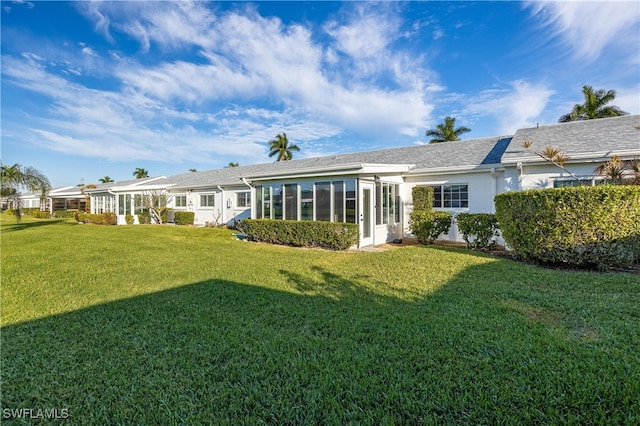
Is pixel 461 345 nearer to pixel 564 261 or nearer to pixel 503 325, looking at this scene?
pixel 503 325

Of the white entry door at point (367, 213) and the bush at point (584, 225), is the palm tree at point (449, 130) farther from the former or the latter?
the bush at point (584, 225)

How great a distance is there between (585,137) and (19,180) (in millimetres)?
31789

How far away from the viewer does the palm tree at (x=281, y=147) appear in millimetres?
42750

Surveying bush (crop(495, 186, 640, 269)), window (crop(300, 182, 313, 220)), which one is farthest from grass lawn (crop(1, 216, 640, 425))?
window (crop(300, 182, 313, 220))

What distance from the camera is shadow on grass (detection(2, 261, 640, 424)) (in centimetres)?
258

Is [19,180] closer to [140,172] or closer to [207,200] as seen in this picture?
[207,200]

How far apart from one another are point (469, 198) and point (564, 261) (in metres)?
6.01

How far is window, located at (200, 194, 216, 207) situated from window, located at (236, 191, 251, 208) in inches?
112

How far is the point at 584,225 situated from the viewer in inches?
282

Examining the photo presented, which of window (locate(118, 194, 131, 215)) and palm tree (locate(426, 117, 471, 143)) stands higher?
palm tree (locate(426, 117, 471, 143))

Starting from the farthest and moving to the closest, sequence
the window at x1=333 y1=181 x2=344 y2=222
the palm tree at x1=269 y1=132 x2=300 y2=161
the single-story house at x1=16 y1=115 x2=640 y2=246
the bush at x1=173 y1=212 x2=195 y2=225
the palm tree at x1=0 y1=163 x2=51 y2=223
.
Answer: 1. the palm tree at x1=269 y1=132 x2=300 y2=161
2. the bush at x1=173 y1=212 x2=195 y2=225
3. the palm tree at x1=0 y1=163 x2=51 y2=223
4. the window at x1=333 y1=181 x2=344 y2=222
5. the single-story house at x1=16 y1=115 x2=640 y2=246

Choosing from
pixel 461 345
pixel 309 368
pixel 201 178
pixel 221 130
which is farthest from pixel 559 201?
pixel 201 178

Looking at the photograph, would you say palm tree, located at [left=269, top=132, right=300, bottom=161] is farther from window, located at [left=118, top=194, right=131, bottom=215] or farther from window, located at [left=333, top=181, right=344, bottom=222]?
window, located at [left=333, top=181, right=344, bottom=222]

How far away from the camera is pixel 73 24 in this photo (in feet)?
38.8
